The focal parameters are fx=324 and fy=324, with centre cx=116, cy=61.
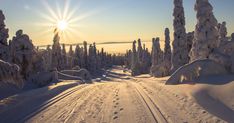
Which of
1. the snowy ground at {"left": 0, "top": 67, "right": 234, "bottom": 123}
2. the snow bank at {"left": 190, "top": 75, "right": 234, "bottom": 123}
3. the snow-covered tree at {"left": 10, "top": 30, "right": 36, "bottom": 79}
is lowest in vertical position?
the snowy ground at {"left": 0, "top": 67, "right": 234, "bottom": 123}

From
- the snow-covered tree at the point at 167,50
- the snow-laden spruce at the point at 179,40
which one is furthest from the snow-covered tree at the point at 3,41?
the snow-covered tree at the point at 167,50

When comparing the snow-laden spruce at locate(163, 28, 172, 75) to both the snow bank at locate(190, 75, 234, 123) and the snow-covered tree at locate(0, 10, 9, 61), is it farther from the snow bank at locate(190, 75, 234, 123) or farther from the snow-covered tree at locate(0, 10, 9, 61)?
the snow bank at locate(190, 75, 234, 123)

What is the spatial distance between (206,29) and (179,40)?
16.7 meters

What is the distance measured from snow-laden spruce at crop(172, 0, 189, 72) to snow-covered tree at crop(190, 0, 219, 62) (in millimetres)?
15742

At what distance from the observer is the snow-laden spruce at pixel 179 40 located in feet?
159

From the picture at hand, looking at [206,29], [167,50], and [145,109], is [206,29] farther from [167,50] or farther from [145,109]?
[167,50]

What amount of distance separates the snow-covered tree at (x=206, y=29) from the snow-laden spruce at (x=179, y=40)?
15.7m

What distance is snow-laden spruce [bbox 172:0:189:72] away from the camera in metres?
48.5

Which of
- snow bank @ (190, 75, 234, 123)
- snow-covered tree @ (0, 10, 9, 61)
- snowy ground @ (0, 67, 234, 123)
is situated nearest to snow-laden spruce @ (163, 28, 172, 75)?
snow-covered tree @ (0, 10, 9, 61)

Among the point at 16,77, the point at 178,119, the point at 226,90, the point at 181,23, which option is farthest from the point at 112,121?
the point at 181,23

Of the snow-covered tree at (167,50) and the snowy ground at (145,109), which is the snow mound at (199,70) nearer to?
the snowy ground at (145,109)

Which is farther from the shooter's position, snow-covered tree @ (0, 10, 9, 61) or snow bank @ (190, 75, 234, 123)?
snow-covered tree @ (0, 10, 9, 61)

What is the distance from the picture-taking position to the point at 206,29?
106 feet

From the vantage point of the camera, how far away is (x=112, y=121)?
13.0 meters
